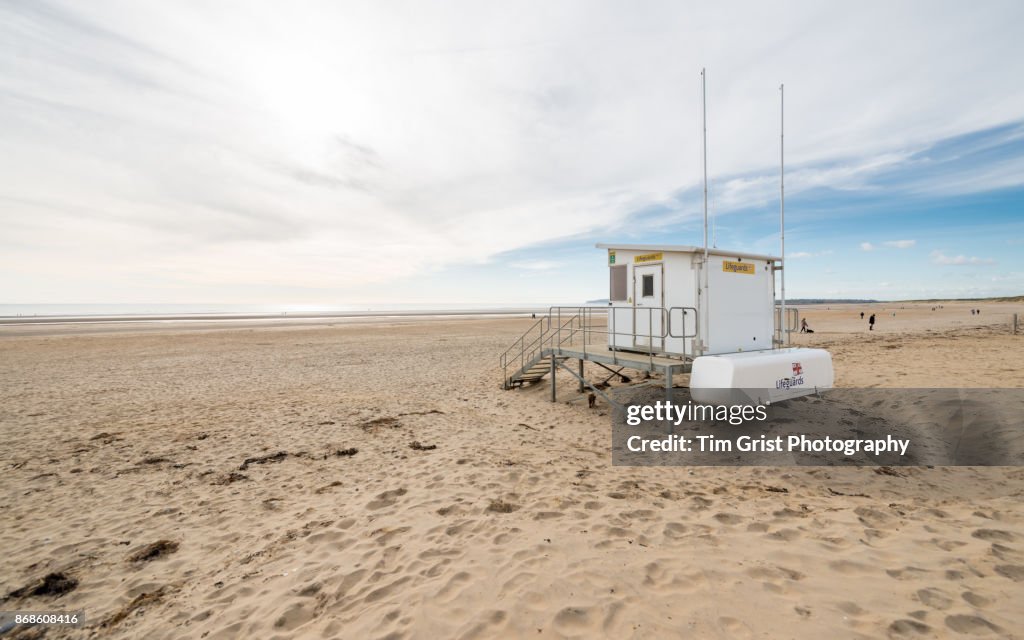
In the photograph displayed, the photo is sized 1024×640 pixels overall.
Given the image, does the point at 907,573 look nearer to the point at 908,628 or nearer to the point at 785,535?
the point at 908,628

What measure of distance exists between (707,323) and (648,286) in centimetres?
180

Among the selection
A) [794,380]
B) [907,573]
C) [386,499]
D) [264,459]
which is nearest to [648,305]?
[794,380]

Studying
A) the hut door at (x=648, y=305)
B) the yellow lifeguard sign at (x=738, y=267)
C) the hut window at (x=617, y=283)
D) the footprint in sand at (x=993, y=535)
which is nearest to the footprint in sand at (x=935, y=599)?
the footprint in sand at (x=993, y=535)

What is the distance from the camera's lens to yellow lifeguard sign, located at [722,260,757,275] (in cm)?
1000

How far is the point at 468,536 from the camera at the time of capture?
4984mm

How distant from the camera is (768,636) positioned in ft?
10.5

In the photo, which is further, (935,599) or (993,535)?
(993,535)

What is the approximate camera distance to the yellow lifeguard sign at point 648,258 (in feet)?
34.7

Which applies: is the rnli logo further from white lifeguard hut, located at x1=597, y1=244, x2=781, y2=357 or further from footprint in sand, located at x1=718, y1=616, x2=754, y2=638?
footprint in sand, located at x1=718, y1=616, x2=754, y2=638

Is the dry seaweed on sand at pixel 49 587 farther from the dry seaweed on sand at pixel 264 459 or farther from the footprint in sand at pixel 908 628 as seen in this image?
the footprint in sand at pixel 908 628

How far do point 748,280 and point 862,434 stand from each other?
4.04 metres

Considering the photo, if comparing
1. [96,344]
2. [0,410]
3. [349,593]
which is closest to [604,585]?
[349,593]

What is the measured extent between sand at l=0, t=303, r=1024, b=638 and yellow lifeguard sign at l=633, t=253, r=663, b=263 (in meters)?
4.26

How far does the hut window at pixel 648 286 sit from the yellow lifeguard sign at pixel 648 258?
0.39 meters
